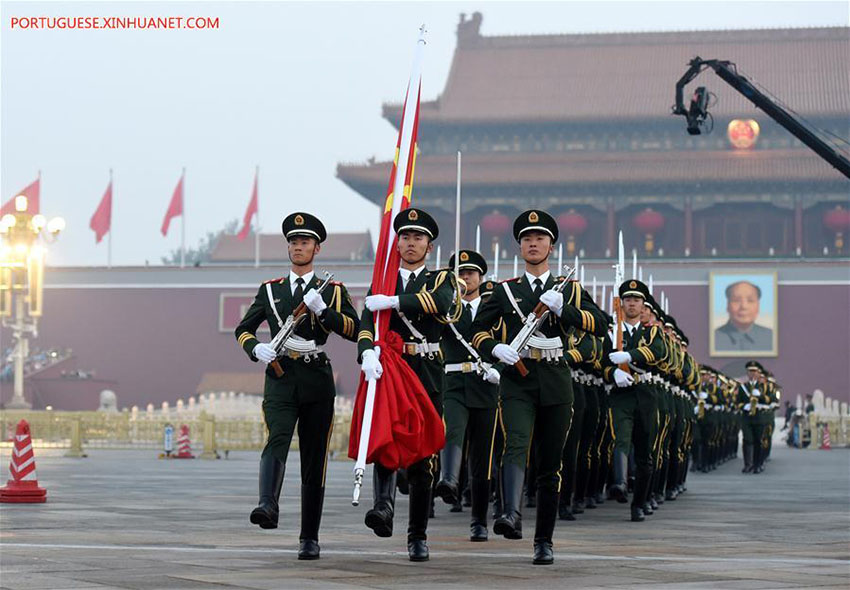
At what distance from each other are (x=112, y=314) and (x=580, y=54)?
17.5m

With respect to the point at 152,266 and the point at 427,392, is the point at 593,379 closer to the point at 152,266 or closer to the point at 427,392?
the point at 427,392

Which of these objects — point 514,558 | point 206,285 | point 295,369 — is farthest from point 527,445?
point 206,285

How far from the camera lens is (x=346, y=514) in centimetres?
978

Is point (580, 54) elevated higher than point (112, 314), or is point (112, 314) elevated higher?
point (580, 54)

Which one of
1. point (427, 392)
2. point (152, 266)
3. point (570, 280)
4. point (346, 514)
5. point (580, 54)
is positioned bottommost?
point (346, 514)

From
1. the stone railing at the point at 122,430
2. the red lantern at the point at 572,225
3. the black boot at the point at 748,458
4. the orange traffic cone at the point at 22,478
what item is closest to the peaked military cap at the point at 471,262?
the orange traffic cone at the point at 22,478

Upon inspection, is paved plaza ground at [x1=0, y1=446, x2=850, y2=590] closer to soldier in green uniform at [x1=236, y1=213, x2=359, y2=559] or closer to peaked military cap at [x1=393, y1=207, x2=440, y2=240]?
soldier in green uniform at [x1=236, y1=213, x2=359, y2=559]

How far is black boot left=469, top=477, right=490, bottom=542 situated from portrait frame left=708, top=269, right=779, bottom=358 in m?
31.6

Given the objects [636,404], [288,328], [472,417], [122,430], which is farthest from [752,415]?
[288,328]

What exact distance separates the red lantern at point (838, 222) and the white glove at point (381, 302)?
38.5 m

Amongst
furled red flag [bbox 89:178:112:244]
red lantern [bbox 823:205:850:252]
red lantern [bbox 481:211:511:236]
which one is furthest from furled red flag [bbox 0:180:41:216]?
red lantern [bbox 823:205:850:252]

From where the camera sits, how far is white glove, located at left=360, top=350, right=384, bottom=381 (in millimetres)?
6422

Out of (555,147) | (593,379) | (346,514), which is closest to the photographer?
(346,514)

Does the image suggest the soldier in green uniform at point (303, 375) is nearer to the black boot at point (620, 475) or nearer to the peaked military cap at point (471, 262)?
the peaked military cap at point (471, 262)
